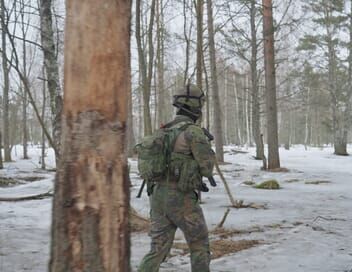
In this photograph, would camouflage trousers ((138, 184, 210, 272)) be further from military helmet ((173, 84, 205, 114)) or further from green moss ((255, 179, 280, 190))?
green moss ((255, 179, 280, 190))

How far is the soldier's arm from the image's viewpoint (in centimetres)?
312

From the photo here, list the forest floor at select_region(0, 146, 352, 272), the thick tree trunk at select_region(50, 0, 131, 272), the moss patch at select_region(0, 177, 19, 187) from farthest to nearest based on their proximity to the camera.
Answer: the moss patch at select_region(0, 177, 19, 187) < the forest floor at select_region(0, 146, 352, 272) < the thick tree trunk at select_region(50, 0, 131, 272)

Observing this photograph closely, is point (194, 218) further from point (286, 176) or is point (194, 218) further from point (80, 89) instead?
point (286, 176)

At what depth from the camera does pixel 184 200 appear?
3186mm

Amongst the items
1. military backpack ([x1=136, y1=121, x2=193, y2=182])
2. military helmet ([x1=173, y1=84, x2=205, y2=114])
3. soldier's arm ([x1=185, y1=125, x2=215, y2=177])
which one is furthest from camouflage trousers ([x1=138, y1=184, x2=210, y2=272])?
military helmet ([x1=173, y1=84, x2=205, y2=114])

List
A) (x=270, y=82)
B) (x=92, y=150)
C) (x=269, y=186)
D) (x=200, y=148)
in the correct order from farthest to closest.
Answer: (x=270, y=82) → (x=269, y=186) → (x=200, y=148) → (x=92, y=150)

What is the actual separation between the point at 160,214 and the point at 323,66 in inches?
1013

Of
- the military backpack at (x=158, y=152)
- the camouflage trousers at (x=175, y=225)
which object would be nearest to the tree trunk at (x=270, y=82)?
the military backpack at (x=158, y=152)

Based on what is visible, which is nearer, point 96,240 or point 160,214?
point 96,240

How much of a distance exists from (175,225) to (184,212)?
0.14 m

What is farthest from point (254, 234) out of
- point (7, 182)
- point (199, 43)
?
point (7, 182)

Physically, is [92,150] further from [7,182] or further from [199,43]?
[7,182]

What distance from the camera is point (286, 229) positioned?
6.09 meters

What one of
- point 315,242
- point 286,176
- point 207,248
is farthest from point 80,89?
point 286,176
